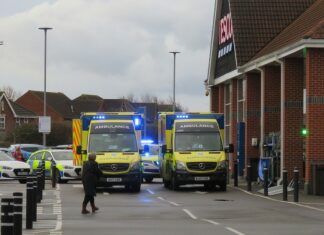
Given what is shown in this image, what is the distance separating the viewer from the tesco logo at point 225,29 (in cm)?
3666

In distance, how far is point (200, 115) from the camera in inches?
1152

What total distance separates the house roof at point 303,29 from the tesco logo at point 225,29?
3124 millimetres

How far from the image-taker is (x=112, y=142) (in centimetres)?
2780

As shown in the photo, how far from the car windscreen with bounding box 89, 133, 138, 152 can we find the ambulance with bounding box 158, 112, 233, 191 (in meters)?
1.62

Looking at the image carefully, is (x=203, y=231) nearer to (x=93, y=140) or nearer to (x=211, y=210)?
(x=211, y=210)

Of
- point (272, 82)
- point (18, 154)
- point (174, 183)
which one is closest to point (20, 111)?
point (18, 154)

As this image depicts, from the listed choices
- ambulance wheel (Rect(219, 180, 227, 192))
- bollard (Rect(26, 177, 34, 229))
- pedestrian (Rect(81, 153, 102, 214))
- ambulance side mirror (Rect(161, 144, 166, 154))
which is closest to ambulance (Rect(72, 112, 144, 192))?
ambulance side mirror (Rect(161, 144, 166, 154))

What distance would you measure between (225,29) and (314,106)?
43.5 feet

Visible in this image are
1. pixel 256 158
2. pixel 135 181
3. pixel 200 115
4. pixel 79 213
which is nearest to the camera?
pixel 79 213

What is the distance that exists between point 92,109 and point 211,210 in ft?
319

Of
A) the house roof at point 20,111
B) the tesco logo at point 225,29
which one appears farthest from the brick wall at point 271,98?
the house roof at point 20,111

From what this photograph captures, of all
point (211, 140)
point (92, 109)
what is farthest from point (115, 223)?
point (92, 109)

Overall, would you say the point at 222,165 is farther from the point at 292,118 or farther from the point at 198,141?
the point at 292,118

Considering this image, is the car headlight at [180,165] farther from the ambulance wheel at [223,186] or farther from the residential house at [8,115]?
the residential house at [8,115]
